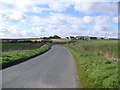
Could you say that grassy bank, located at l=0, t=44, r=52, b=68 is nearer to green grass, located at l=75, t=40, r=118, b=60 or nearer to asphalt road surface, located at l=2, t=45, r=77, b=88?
asphalt road surface, located at l=2, t=45, r=77, b=88

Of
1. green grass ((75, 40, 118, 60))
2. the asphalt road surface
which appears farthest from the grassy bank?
green grass ((75, 40, 118, 60))

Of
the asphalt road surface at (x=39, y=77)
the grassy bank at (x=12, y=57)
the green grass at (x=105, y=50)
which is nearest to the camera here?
the asphalt road surface at (x=39, y=77)

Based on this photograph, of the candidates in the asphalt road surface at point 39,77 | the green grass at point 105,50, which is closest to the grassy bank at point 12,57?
the asphalt road surface at point 39,77

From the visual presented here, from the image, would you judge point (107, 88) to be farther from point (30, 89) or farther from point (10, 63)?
point (10, 63)

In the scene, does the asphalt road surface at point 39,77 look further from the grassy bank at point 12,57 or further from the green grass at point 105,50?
the green grass at point 105,50

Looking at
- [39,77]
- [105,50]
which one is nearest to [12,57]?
[39,77]

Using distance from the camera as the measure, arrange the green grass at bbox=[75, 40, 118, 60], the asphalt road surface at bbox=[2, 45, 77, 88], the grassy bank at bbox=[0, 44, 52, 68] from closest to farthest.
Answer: the asphalt road surface at bbox=[2, 45, 77, 88] → the grassy bank at bbox=[0, 44, 52, 68] → the green grass at bbox=[75, 40, 118, 60]

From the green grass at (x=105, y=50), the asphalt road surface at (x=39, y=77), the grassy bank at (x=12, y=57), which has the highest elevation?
the green grass at (x=105, y=50)

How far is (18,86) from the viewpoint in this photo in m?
9.45

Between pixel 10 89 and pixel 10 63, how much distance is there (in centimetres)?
936

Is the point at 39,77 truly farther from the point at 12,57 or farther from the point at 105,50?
the point at 105,50

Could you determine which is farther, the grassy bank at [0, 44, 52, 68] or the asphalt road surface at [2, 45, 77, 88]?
the grassy bank at [0, 44, 52, 68]

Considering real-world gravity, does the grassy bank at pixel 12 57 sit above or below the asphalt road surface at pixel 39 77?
above

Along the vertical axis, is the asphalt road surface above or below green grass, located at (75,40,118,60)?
below
